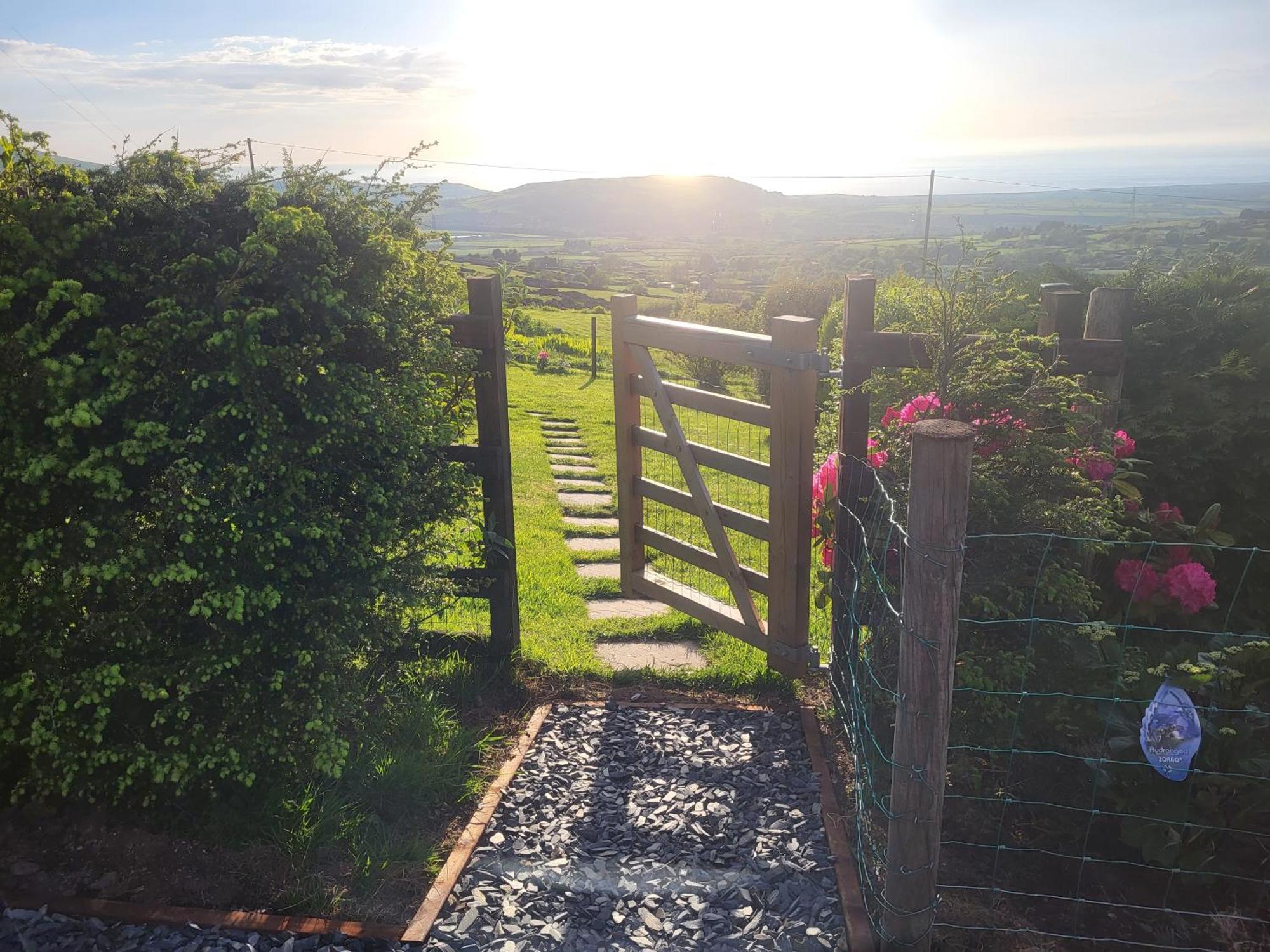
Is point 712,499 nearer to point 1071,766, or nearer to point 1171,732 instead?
point 1071,766

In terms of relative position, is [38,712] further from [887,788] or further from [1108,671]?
[1108,671]

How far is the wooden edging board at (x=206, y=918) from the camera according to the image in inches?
107

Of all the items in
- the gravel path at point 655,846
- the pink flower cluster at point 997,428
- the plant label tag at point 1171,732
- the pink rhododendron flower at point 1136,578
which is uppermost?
the pink flower cluster at point 997,428

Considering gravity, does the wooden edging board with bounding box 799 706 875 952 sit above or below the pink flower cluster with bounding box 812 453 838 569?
below

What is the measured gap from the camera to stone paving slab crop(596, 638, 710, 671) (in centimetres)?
468

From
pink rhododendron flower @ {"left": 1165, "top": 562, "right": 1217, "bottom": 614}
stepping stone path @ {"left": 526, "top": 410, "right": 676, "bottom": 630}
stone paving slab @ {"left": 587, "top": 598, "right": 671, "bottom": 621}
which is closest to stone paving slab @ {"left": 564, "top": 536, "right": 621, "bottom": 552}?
stepping stone path @ {"left": 526, "top": 410, "right": 676, "bottom": 630}

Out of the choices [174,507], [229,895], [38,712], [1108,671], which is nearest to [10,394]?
[174,507]

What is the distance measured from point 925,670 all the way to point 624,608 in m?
3.18

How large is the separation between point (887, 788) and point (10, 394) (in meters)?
3.45

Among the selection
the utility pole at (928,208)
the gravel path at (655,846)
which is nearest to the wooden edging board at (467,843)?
the gravel path at (655,846)

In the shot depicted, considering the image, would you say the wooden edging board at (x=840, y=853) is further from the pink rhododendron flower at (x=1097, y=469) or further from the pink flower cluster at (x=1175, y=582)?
the pink rhododendron flower at (x=1097, y=469)

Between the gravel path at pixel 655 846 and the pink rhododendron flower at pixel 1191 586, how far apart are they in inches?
65.5

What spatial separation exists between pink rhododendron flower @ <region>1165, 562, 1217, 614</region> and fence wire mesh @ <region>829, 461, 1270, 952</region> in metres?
0.06

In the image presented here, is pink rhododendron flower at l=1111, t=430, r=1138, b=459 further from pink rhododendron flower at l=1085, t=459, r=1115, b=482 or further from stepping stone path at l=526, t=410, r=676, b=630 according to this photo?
stepping stone path at l=526, t=410, r=676, b=630
